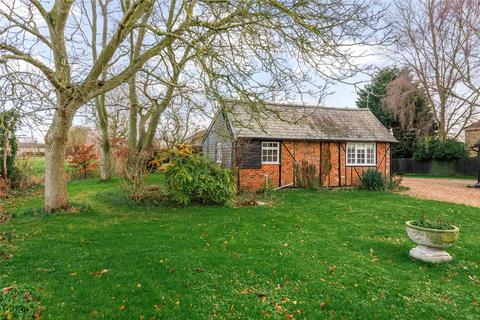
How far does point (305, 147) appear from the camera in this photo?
15.5 m

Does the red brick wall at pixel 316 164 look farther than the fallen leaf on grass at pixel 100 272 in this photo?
Yes

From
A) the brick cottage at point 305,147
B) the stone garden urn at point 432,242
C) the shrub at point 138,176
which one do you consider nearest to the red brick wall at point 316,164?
the brick cottage at point 305,147

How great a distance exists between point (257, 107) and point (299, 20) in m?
2.11

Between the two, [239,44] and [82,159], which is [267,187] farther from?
[82,159]

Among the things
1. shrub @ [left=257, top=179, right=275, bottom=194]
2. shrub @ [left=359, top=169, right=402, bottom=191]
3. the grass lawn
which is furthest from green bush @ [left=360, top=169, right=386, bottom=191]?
the grass lawn

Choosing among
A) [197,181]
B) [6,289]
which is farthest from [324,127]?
[6,289]

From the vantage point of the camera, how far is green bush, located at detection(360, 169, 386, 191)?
15375mm

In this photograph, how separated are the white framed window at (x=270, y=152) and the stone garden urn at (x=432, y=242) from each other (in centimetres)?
919

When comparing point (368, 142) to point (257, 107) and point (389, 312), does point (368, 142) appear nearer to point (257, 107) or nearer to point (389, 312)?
point (257, 107)

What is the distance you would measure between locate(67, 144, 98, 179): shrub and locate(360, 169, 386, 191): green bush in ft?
52.1

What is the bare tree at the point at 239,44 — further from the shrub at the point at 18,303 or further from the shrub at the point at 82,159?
the shrub at the point at 82,159

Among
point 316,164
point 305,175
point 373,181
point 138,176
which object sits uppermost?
point 316,164

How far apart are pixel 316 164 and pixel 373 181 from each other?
286 centimetres

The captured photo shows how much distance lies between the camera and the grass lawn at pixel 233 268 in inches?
154
